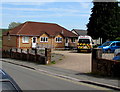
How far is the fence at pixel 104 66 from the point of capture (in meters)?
13.8

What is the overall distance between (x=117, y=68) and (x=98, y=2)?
3594 cm

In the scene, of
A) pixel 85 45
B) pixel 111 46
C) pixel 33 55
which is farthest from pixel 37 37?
pixel 33 55

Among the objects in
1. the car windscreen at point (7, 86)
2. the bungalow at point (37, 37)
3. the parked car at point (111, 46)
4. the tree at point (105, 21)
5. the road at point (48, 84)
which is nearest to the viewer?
the car windscreen at point (7, 86)

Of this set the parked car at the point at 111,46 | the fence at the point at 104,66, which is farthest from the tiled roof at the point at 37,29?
the fence at the point at 104,66

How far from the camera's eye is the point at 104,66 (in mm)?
14852

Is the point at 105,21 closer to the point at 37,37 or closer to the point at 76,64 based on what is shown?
the point at 37,37

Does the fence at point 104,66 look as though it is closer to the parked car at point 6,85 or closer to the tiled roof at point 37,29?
the parked car at point 6,85

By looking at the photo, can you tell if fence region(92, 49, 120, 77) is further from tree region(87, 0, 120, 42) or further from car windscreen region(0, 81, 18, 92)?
tree region(87, 0, 120, 42)

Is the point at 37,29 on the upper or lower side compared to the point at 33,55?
upper

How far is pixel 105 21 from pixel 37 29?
1482 centimetres

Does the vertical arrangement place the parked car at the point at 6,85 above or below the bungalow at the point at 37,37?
below

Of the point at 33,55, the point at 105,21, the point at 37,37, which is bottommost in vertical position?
the point at 33,55

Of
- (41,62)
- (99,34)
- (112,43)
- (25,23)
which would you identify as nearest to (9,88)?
(41,62)

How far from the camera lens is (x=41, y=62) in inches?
930
